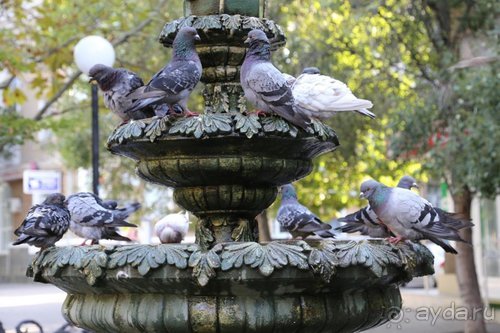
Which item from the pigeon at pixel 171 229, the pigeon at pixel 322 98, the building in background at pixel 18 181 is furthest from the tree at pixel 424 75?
the building in background at pixel 18 181

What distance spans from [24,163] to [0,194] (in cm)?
228

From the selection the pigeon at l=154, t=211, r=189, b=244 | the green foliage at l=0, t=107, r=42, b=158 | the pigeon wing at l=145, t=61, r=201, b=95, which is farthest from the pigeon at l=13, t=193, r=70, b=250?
the green foliage at l=0, t=107, r=42, b=158

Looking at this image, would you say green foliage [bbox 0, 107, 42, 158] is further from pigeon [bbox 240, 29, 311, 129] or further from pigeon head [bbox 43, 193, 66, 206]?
pigeon [bbox 240, 29, 311, 129]

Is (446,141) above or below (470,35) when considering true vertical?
below

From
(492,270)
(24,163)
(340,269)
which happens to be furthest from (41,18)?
(24,163)

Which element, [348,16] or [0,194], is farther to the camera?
[0,194]

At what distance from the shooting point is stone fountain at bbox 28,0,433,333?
3854mm

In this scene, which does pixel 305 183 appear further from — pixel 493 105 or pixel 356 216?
pixel 356 216

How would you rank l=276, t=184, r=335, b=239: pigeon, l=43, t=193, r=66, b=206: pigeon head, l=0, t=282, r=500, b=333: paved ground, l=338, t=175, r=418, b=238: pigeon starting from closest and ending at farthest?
l=43, t=193, r=66, b=206: pigeon head
l=338, t=175, r=418, b=238: pigeon
l=276, t=184, r=335, b=239: pigeon
l=0, t=282, r=500, b=333: paved ground

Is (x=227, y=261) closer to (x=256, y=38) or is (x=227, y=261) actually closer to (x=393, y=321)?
(x=256, y=38)

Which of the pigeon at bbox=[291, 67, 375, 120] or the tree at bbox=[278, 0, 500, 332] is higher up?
the tree at bbox=[278, 0, 500, 332]

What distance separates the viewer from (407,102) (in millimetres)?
12781

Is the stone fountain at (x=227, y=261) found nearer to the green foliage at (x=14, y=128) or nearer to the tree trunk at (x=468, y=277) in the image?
the green foliage at (x=14, y=128)

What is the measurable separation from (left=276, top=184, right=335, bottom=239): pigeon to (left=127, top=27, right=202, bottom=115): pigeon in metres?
1.53
